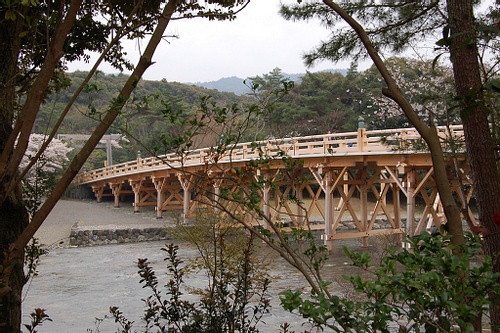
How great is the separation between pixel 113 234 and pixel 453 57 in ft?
62.6

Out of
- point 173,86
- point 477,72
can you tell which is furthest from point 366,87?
point 173,86

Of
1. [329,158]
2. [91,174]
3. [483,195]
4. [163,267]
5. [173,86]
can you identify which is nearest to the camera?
[483,195]

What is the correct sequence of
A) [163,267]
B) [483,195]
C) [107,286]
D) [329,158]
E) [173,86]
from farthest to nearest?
[173,86], [329,158], [163,267], [107,286], [483,195]

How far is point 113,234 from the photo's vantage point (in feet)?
66.4

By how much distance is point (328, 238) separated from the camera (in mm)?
14711

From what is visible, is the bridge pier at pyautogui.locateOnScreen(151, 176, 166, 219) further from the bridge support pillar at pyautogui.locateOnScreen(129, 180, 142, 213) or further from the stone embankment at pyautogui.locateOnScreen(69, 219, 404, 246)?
the stone embankment at pyautogui.locateOnScreen(69, 219, 404, 246)

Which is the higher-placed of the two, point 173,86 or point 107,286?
point 173,86

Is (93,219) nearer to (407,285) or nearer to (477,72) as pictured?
(477,72)

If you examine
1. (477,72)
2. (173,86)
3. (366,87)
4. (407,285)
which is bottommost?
(407,285)

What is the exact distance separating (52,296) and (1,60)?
8.02m

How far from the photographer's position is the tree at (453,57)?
1.57 meters

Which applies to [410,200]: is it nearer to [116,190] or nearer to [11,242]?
[11,242]

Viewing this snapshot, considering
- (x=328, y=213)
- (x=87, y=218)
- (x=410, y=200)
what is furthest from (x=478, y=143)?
(x=87, y=218)

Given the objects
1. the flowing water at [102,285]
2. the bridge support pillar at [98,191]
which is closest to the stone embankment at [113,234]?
the flowing water at [102,285]
